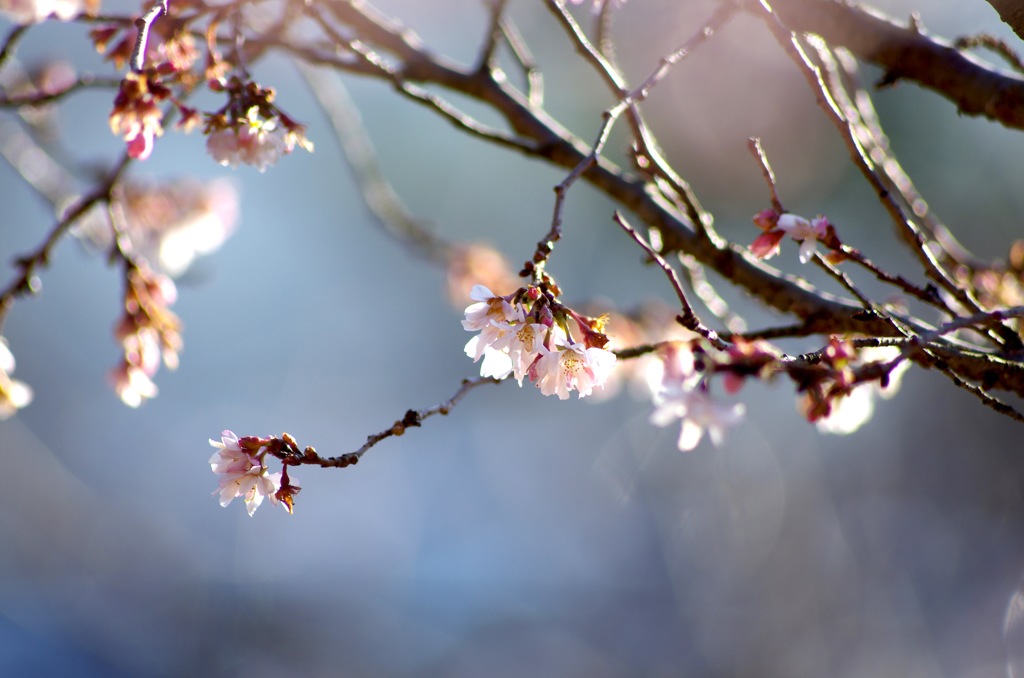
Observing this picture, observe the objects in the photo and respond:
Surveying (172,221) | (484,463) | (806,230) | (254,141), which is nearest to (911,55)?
(806,230)

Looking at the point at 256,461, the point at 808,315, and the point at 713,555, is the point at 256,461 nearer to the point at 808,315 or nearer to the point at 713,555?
the point at 808,315

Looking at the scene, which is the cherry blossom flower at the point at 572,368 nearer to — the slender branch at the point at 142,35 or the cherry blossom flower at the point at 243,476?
the cherry blossom flower at the point at 243,476

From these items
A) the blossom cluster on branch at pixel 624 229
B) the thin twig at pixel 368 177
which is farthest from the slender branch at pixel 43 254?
the thin twig at pixel 368 177

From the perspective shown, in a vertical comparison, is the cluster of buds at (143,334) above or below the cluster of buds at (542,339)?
above

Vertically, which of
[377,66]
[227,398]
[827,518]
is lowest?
[377,66]

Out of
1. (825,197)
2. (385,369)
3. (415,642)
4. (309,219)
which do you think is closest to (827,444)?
(825,197)

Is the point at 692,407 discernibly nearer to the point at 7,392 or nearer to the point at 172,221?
the point at 7,392

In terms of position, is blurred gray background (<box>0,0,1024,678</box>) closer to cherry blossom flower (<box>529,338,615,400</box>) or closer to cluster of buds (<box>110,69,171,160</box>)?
cluster of buds (<box>110,69,171,160</box>)
